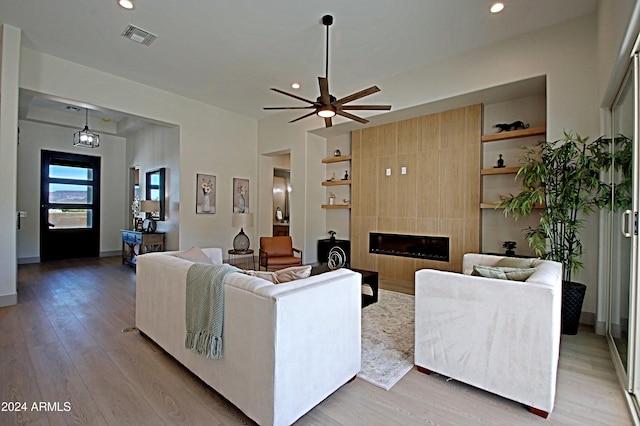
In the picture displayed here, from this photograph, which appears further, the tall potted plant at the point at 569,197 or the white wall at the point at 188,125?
the white wall at the point at 188,125

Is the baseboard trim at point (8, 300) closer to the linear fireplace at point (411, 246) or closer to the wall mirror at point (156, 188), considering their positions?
the wall mirror at point (156, 188)

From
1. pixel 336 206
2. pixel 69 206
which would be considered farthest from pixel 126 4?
pixel 69 206

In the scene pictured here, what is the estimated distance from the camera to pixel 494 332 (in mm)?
2049

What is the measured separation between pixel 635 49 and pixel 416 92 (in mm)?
2795

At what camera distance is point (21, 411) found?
1.92 meters

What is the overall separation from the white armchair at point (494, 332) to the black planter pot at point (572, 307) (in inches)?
43.3

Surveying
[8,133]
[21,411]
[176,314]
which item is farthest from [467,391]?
[8,133]

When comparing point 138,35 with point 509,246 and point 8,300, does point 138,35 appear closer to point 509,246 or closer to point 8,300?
point 8,300

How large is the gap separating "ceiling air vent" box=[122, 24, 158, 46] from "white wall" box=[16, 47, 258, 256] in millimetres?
1486

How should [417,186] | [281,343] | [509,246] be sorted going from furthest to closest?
1. [417,186]
2. [509,246]
3. [281,343]

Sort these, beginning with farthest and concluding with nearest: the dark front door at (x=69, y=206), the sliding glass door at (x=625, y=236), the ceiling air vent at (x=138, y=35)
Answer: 1. the dark front door at (x=69, y=206)
2. the ceiling air vent at (x=138, y=35)
3. the sliding glass door at (x=625, y=236)

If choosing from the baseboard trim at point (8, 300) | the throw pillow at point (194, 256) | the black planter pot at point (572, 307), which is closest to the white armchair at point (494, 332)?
the black planter pot at point (572, 307)

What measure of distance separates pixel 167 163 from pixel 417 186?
5098mm

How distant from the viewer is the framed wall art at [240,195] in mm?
7082
